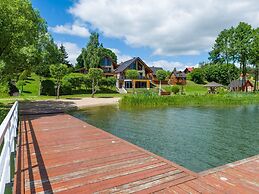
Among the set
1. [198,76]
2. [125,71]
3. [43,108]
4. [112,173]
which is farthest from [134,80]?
[112,173]

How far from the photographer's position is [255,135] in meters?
10.6

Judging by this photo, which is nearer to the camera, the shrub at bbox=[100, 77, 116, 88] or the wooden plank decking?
the wooden plank decking

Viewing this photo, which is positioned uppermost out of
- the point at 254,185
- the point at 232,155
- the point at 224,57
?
the point at 224,57

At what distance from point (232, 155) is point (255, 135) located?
12.2 ft

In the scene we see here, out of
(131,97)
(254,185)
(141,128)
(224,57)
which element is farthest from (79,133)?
(224,57)

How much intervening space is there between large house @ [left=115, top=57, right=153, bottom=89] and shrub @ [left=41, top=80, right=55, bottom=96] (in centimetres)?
1536

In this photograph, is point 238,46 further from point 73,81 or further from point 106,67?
point 73,81

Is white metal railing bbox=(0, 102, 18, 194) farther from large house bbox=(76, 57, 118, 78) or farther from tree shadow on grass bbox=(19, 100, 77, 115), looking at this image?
large house bbox=(76, 57, 118, 78)

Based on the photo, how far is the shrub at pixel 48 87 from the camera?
3253 centimetres

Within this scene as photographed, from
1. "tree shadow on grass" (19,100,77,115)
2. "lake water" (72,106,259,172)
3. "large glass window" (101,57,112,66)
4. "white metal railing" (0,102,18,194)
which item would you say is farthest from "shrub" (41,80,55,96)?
"white metal railing" (0,102,18,194)

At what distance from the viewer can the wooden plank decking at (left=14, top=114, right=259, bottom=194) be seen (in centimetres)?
378

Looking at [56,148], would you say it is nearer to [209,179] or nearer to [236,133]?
[209,179]

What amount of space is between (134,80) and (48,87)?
1913 cm

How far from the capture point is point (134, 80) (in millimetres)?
47031
